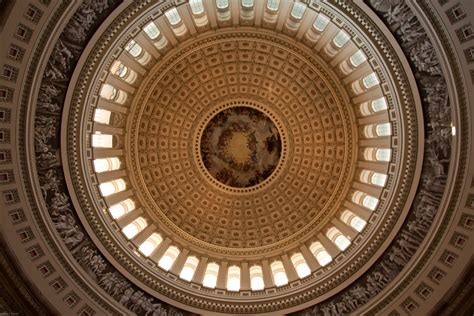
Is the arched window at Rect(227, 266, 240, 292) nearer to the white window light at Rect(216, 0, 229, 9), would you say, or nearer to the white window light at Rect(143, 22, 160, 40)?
the white window light at Rect(143, 22, 160, 40)

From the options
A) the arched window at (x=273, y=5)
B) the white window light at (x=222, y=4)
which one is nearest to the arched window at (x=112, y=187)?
the white window light at (x=222, y=4)

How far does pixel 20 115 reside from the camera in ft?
62.6

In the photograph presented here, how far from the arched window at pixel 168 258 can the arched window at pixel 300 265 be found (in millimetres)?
7983

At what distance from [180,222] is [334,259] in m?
11.8

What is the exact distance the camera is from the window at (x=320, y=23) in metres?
24.1

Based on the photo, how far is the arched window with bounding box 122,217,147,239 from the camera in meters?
26.6

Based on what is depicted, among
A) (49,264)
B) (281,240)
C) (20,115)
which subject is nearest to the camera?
(20,115)

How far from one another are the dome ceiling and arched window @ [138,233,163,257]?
0.53 ft

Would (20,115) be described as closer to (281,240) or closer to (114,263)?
(114,263)

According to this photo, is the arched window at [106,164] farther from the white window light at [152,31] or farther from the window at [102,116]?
the white window light at [152,31]

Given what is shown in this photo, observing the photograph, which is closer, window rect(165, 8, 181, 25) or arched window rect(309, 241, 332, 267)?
window rect(165, 8, 181, 25)

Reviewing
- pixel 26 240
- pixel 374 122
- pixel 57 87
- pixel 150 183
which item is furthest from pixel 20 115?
pixel 374 122

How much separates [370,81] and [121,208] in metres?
17.9

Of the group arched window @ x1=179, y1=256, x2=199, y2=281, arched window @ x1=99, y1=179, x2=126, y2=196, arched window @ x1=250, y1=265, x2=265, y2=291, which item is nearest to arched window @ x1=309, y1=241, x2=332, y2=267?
arched window @ x1=250, y1=265, x2=265, y2=291
